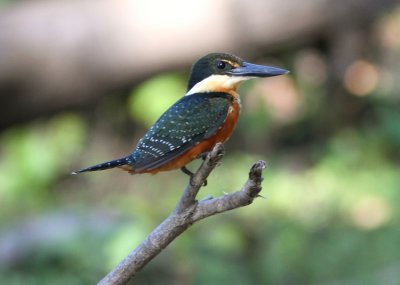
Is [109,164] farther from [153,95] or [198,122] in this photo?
[153,95]

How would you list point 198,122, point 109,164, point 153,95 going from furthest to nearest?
point 153,95 → point 198,122 → point 109,164

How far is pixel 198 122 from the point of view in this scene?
2.42m

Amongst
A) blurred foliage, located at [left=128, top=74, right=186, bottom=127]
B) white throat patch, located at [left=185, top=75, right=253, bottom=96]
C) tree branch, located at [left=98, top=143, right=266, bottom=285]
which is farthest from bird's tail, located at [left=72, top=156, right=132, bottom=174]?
blurred foliage, located at [left=128, top=74, right=186, bottom=127]

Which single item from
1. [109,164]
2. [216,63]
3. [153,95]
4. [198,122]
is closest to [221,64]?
[216,63]

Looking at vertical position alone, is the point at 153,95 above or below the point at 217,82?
below

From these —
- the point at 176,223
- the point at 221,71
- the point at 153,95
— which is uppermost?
the point at 221,71

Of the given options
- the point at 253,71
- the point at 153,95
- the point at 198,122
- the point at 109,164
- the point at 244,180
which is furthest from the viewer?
the point at 153,95

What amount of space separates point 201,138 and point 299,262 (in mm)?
2856

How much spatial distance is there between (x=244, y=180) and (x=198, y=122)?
338 cm

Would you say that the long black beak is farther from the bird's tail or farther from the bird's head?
the bird's tail

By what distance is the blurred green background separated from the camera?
5180mm

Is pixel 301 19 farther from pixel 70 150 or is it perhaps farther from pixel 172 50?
pixel 70 150

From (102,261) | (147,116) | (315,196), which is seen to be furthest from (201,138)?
(147,116)

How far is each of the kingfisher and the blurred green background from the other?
251 centimetres
